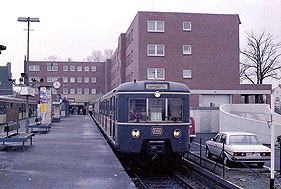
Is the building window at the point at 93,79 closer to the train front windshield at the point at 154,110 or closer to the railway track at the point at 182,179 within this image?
the railway track at the point at 182,179

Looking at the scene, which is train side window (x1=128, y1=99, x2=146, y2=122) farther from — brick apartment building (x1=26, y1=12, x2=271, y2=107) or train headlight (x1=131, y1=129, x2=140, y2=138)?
brick apartment building (x1=26, y1=12, x2=271, y2=107)

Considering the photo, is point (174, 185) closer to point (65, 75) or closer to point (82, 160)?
point (82, 160)

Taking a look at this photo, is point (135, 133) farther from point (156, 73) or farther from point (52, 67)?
point (52, 67)

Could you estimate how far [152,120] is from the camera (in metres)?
13.2

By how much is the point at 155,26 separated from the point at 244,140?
31.0 meters

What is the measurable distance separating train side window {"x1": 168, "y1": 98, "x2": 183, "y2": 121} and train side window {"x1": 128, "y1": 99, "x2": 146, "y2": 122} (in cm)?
88

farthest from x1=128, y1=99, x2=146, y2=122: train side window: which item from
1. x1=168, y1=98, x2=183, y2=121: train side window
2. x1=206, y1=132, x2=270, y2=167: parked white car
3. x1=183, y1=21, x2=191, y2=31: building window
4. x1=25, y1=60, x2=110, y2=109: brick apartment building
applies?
x1=25, y1=60, x2=110, y2=109: brick apartment building

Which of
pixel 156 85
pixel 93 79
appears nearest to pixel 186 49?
pixel 156 85

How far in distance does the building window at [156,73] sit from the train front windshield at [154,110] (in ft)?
102

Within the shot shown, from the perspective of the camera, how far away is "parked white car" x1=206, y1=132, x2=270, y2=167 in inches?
549

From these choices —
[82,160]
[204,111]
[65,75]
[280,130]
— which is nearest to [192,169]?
[82,160]

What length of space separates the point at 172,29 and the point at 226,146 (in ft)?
104

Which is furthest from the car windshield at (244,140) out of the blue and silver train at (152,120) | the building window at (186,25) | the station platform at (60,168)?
the building window at (186,25)

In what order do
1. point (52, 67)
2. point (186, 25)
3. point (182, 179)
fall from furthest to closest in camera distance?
point (52, 67)
point (186, 25)
point (182, 179)
